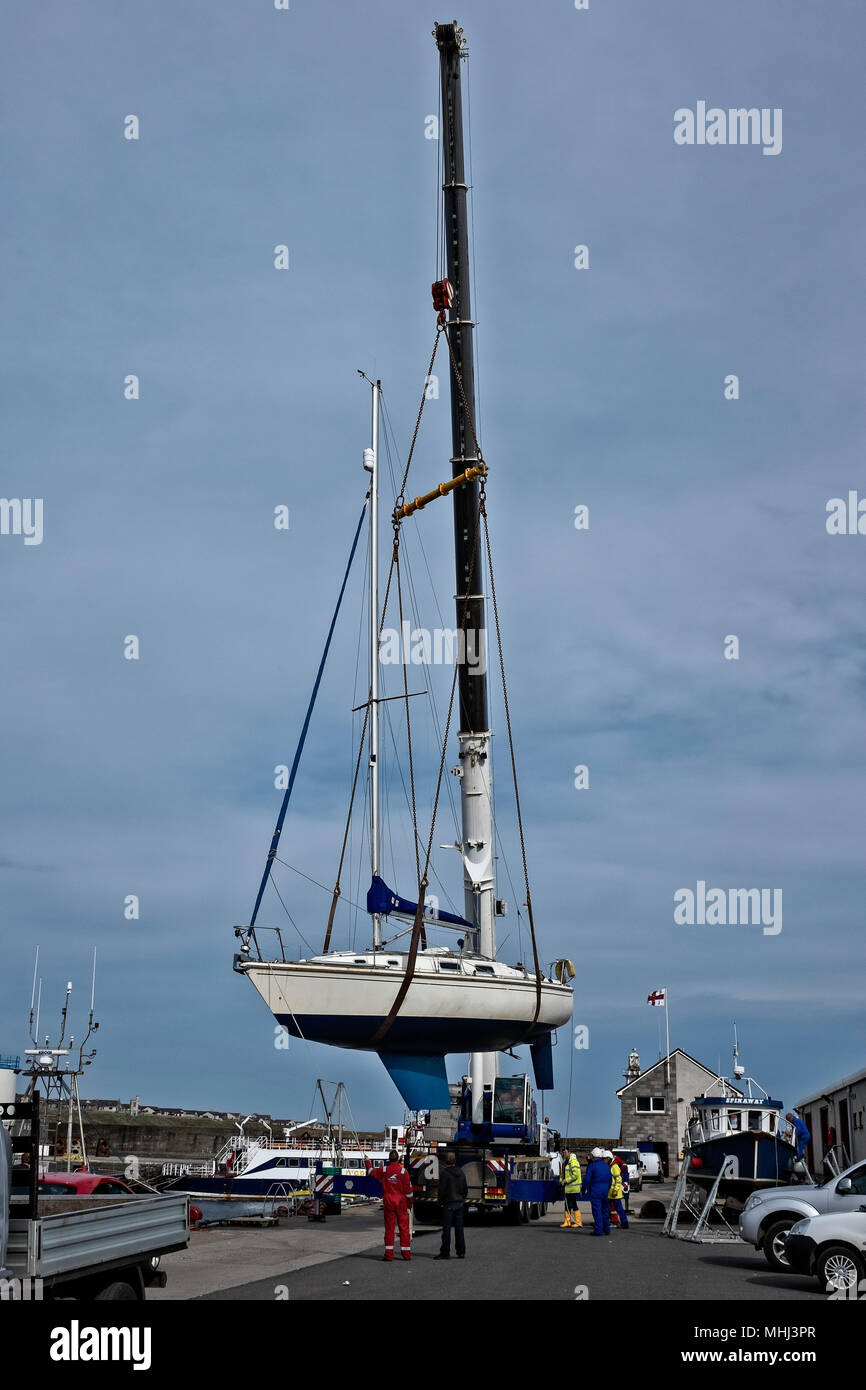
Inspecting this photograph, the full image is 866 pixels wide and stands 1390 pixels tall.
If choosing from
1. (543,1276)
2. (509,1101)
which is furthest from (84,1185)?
(509,1101)

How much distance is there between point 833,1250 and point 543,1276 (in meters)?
3.51

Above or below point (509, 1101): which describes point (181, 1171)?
below

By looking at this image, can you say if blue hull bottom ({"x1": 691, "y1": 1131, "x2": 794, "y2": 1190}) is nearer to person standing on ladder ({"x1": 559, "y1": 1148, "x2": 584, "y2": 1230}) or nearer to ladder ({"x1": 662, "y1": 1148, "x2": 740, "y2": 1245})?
ladder ({"x1": 662, "y1": 1148, "x2": 740, "y2": 1245})

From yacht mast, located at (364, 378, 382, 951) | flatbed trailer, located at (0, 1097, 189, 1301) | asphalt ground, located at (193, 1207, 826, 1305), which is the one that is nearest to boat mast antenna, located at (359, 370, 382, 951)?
yacht mast, located at (364, 378, 382, 951)

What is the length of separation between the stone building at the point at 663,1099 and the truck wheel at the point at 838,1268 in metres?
53.7

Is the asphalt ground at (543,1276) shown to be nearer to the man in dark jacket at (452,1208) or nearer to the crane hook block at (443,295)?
the man in dark jacket at (452,1208)

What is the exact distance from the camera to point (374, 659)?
107ft

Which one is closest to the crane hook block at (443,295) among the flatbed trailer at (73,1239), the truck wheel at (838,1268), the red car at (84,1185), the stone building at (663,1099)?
the red car at (84,1185)

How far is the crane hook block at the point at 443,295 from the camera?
109ft

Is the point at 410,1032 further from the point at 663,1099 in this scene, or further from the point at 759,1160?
the point at 663,1099

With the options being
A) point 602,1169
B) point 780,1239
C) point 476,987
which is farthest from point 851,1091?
point 780,1239
